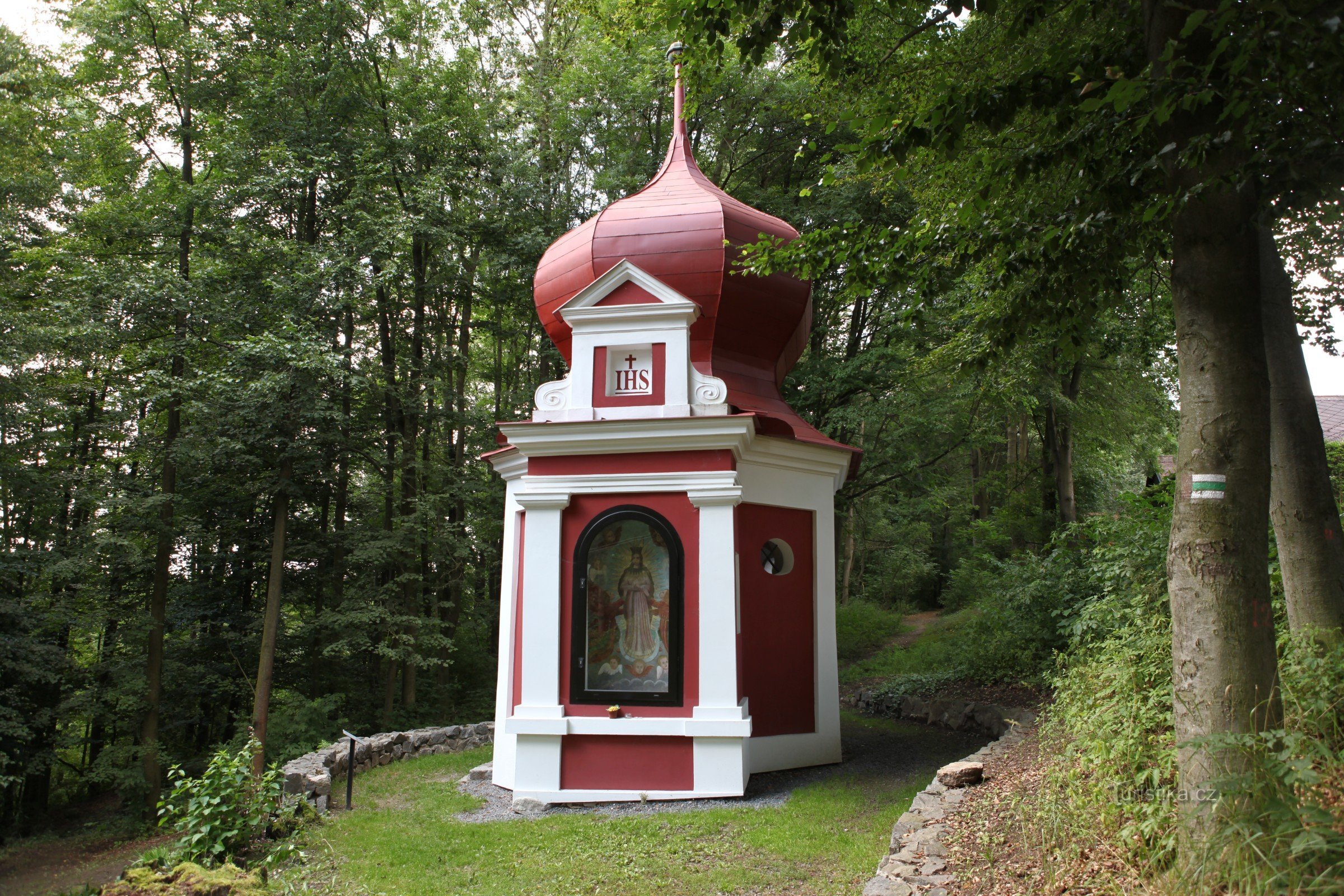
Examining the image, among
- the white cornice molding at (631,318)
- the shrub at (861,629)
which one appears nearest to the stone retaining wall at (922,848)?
the white cornice molding at (631,318)

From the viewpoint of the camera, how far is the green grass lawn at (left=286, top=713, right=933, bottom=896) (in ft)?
17.8

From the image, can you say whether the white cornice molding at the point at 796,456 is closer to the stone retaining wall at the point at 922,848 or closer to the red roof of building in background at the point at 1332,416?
the stone retaining wall at the point at 922,848

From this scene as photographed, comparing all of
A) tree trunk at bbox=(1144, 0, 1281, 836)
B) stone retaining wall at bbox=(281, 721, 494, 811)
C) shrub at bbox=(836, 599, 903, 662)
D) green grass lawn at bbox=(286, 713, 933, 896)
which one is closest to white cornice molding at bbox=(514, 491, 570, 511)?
green grass lawn at bbox=(286, 713, 933, 896)

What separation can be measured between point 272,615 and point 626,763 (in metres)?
7.84

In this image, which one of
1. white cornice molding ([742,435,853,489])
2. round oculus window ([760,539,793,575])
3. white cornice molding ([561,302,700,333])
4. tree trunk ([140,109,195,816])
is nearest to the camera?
white cornice molding ([561,302,700,333])

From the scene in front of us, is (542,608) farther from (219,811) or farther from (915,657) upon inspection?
(915,657)

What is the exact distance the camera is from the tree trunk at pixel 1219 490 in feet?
11.1

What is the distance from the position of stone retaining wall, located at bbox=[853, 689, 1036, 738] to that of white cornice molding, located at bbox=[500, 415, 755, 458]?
394cm

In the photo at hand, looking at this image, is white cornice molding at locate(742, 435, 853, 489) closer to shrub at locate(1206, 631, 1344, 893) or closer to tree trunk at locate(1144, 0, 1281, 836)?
tree trunk at locate(1144, 0, 1281, 836)

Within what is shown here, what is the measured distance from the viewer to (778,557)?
958cm

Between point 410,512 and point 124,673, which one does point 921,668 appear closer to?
point 410,512

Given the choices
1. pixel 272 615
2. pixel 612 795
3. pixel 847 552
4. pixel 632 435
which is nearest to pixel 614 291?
pixel 632 435

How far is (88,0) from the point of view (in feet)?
43.9

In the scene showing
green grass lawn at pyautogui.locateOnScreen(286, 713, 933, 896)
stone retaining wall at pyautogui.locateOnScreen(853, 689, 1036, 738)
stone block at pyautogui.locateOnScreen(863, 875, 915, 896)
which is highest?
stone block at pyautogui.locateOnScreen(863, 875, 915, 896)
